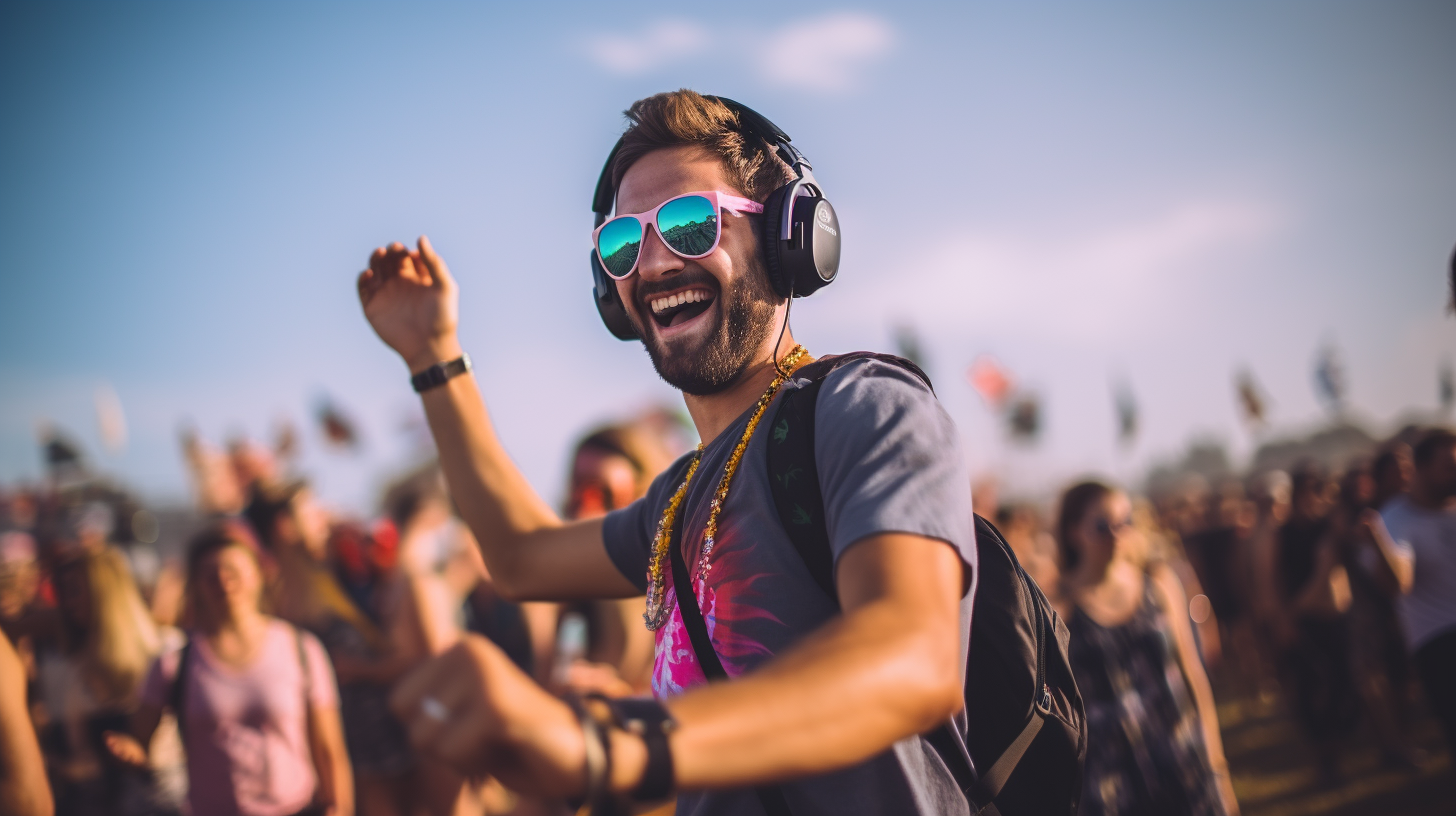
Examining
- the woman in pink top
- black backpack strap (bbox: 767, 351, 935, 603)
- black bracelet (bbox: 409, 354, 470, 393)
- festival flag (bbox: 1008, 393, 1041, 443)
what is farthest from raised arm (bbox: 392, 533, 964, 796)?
festival flag (bbox: 1008, 393, 1041, 443)

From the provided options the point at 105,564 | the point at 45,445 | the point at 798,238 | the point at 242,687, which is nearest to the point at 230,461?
the point at 45,445

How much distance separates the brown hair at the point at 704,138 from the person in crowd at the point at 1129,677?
3139 mm

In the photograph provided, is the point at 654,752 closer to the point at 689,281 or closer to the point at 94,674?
the point at 689,281

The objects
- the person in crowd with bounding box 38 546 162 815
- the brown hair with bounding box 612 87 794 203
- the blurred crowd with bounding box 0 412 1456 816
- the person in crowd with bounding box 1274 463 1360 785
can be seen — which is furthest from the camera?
the person in crowd with bounding box 1274 463 1360 785

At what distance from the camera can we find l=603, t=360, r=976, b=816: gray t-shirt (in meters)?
1.11

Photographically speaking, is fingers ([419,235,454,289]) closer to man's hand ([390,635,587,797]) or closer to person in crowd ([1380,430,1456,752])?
man's hand ([390,635,587,797])

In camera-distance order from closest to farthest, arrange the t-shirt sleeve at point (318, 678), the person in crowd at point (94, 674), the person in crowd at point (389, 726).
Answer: the t-shirt sleeve at point (318, 678)
the person in crowd at point (94, 674)
the person in crowd at point (389, 726)

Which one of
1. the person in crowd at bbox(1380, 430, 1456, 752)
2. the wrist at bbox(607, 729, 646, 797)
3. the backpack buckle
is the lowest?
the person in crowd at bbox(1380, 430, 1456, 752)

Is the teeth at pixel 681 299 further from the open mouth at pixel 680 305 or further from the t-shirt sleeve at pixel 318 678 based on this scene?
the t-shirt sleeve at pixel 318 678

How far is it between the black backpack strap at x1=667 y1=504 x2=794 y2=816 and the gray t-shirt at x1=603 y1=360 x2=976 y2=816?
2 centimetres

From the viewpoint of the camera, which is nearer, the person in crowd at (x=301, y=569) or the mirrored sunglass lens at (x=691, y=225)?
the mirrored sunglass lens at (x=691, y=225)

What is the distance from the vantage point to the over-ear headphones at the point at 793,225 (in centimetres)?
174

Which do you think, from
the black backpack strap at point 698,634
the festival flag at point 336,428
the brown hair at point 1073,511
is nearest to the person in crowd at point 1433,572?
the brown hair at point 1073,511

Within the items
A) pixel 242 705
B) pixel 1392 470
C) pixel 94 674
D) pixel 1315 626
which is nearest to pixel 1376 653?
pixel 1315 626
